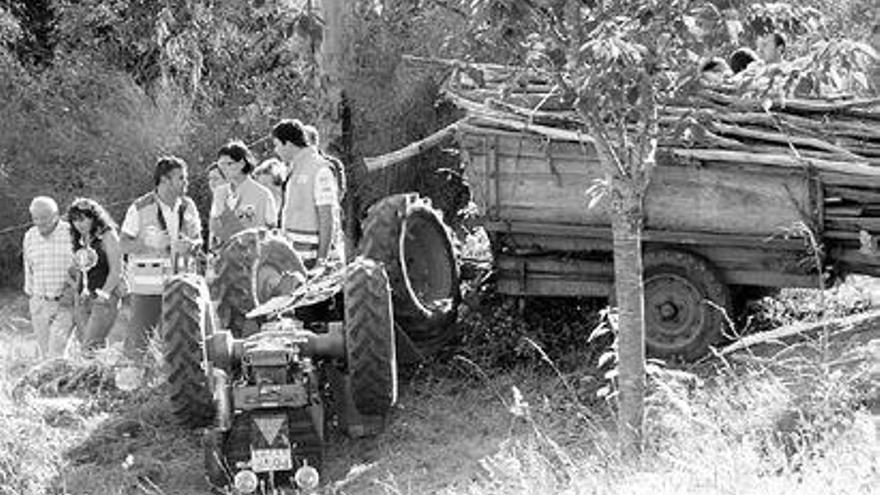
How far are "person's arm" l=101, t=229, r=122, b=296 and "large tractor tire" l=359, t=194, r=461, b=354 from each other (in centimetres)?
233

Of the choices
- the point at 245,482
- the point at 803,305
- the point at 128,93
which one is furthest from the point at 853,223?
the point at 128,93

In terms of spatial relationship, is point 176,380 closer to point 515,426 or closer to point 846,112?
point 515,426

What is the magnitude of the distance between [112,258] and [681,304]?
14.3ft

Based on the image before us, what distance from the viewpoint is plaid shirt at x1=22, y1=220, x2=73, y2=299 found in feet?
38.4

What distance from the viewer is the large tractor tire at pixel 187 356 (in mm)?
8969

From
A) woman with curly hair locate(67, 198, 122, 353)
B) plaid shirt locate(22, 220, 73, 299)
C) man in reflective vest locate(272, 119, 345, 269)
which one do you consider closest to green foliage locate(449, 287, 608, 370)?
man in reflective vest locate(272, 119, 345, 269)

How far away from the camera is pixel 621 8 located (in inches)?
259

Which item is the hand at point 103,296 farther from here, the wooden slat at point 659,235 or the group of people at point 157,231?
the wooden slat at point 659,235

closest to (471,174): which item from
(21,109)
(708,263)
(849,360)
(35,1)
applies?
(708,263)

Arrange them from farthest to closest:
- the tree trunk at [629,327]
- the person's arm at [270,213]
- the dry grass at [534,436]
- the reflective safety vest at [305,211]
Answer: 1. the person's arm at [270,213]
2. the reflective safety vest at [305,211]
3. the tree trunk at [629,327]
4. the dry grass at [534,436]

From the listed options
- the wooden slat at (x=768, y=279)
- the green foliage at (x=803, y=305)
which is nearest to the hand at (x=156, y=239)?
the wooden slat at (x=768, y=279)

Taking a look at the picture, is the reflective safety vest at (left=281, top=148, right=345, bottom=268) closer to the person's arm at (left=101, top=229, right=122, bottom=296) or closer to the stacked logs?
the stacked logs

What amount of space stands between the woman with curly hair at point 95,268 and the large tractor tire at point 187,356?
2770 millimetres

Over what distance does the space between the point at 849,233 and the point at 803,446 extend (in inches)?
158
